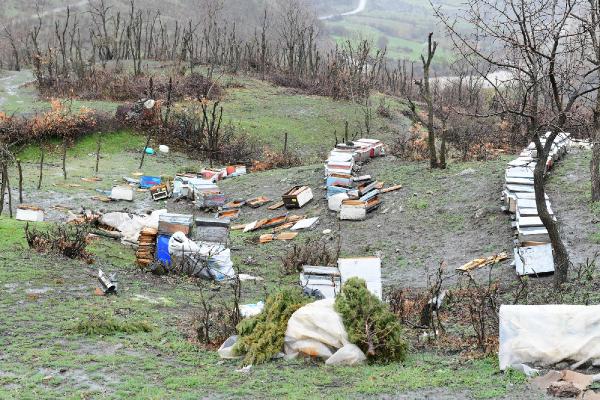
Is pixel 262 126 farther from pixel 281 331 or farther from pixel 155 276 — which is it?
pixel 281 331

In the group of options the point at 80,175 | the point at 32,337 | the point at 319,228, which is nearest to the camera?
the point at 32,337

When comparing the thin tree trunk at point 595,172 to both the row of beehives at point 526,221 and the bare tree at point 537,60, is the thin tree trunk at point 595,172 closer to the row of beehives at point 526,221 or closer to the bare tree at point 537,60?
the row of beehives at point 526,221

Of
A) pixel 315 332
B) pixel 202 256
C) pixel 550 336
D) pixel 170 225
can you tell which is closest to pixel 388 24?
pixel 170 225

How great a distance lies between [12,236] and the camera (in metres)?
13.0

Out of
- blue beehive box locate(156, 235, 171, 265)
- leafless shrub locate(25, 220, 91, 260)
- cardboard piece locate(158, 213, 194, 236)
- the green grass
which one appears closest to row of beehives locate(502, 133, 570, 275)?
the green grass

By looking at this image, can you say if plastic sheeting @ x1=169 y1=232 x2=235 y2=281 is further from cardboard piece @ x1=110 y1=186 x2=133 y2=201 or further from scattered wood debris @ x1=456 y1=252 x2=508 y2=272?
cardboard piece @ x1=110 y1=186 x2=133 y2=201

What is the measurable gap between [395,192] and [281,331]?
33.0 feet

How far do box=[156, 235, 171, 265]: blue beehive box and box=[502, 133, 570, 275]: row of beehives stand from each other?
5562 millimetres

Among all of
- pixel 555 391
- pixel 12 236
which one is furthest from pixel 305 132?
pixel 555 391

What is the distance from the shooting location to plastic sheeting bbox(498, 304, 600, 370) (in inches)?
267

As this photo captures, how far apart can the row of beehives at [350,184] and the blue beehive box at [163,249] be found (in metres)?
5.16

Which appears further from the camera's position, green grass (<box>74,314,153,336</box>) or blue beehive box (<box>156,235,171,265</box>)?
blue beehive box (<box>156,235,171,265</box>)

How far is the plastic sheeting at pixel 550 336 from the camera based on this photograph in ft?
22.3

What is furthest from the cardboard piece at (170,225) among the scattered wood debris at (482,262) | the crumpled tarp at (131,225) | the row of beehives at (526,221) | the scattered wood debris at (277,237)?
the row of beehives at (526,221)
